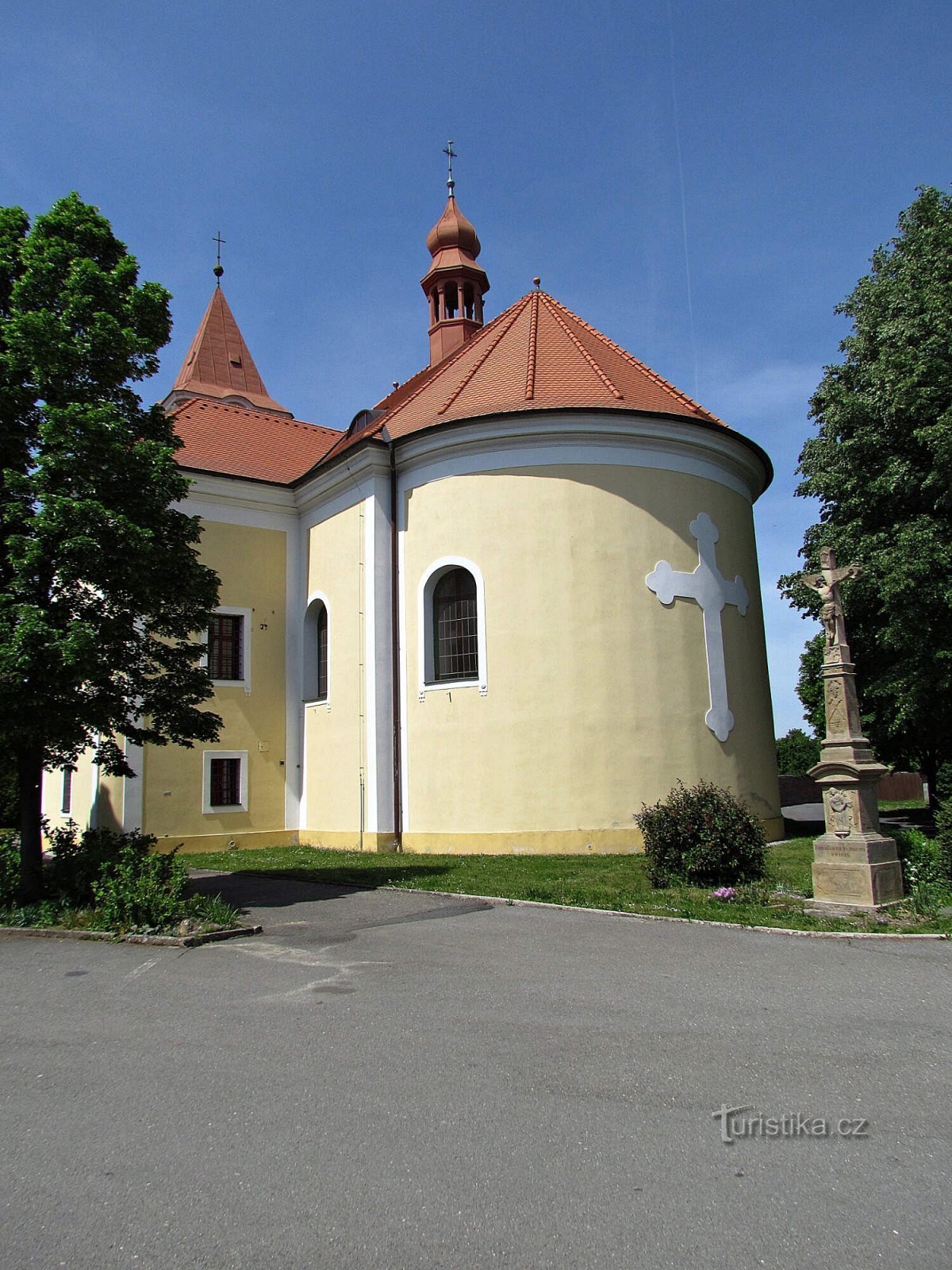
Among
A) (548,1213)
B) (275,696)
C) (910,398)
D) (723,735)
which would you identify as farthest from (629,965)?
(275,696)

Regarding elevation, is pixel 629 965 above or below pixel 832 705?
below

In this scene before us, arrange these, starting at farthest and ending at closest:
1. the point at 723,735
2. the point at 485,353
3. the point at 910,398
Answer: the point at 485,353
the point at 723,735
the point at 910,398

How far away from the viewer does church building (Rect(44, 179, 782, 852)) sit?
16.8 m

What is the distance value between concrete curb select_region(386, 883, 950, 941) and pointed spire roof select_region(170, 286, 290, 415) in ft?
84.0

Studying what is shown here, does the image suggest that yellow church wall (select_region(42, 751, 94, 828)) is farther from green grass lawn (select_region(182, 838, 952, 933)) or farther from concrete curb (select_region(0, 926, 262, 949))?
concrete curb (select_region(0, 926, 262, 949))

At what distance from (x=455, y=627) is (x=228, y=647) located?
19.5ft

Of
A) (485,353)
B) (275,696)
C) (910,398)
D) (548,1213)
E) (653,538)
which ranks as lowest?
(548,1213)

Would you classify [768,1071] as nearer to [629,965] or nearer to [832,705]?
[629,965]

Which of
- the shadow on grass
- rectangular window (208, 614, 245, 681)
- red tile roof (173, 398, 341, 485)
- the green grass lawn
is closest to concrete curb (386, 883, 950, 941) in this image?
the green grass lawn

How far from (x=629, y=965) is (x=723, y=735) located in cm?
1073

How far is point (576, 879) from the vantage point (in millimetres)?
13000

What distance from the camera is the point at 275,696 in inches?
837

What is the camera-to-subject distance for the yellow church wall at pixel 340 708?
62.1 ft

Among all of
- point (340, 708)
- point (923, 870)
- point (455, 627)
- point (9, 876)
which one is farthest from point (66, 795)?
point (923, 870)
